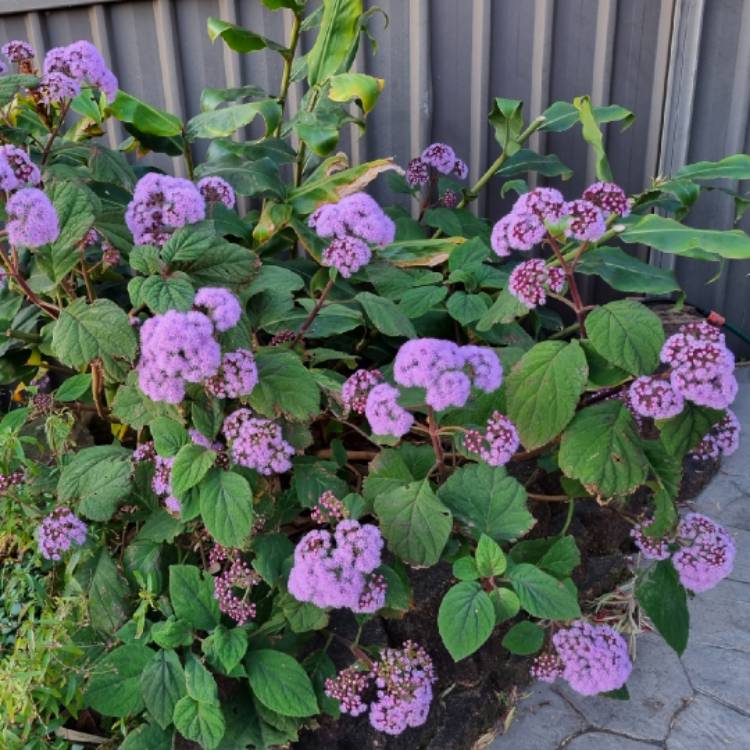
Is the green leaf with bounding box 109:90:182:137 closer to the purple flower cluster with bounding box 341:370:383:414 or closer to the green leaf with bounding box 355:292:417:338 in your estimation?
the green leaf with bounding box 355:292:417:338

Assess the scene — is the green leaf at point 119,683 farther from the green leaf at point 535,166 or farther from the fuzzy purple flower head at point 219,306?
the green leaf at point 535,166

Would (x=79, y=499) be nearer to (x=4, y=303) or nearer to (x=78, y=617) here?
(x=78, y=617)

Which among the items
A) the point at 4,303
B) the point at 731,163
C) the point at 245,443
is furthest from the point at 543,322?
the point at 4,303

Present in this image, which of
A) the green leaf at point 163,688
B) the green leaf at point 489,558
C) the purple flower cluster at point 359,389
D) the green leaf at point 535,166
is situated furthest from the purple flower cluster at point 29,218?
the green leaf at point 535,166

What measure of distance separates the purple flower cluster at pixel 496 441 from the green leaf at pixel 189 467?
49 centimetres

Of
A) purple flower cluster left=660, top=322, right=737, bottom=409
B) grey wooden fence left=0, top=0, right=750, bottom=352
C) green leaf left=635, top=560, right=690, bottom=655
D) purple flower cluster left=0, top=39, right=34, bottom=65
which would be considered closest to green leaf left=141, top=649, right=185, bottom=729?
green leaf left=635, top=560, right=690, bottom=655

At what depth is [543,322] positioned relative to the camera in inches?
102

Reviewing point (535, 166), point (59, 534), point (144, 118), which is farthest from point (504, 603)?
point (535, 166)

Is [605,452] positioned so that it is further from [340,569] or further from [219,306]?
[219,306]

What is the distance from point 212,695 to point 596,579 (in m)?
1.17

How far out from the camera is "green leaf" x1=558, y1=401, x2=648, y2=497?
4.93 ft

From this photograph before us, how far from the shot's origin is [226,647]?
1521 mm

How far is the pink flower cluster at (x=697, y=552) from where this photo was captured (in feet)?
5.38

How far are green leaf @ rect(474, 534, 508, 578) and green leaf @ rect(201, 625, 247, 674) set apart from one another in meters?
0.49
